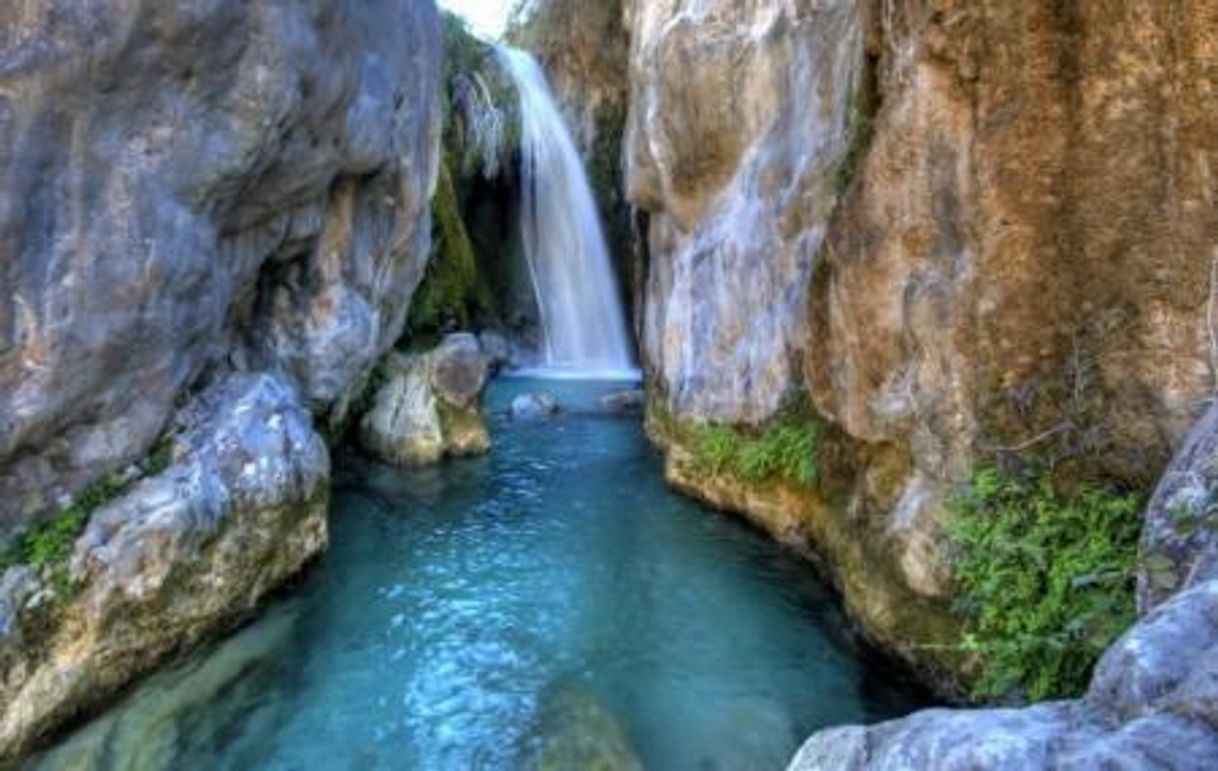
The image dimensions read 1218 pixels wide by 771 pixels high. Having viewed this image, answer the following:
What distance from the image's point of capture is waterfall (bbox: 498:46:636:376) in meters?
24.8

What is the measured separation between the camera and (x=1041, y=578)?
516cm

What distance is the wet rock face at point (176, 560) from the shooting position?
18.9ft

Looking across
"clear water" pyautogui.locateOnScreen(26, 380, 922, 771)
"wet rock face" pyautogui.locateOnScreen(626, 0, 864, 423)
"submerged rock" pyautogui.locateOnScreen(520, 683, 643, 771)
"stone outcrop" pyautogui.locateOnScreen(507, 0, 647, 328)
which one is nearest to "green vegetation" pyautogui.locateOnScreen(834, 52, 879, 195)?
"wet rock face" pyautogui.locateOnScreen(626, 0, 864, 423)

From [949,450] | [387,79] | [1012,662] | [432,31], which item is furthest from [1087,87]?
[432,31]

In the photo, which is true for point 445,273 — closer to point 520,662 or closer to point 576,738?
point 520,662

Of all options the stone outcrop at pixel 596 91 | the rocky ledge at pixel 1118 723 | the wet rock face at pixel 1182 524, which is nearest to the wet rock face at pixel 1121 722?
the rocky ledge at pixel 1118 723

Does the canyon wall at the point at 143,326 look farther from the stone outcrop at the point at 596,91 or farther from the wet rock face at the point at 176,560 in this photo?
the stone outcrop at the point at 596,91

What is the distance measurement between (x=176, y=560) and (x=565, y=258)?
19.1m

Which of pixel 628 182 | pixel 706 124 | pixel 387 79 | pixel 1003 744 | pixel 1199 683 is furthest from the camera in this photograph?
pixel 628 182

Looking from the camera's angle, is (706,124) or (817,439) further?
(706,124)

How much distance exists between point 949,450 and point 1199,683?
359 cm

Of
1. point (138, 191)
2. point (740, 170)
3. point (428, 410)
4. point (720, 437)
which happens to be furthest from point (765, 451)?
point (138, 191)

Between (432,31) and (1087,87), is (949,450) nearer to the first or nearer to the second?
(1087,87)

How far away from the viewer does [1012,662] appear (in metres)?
4.96
